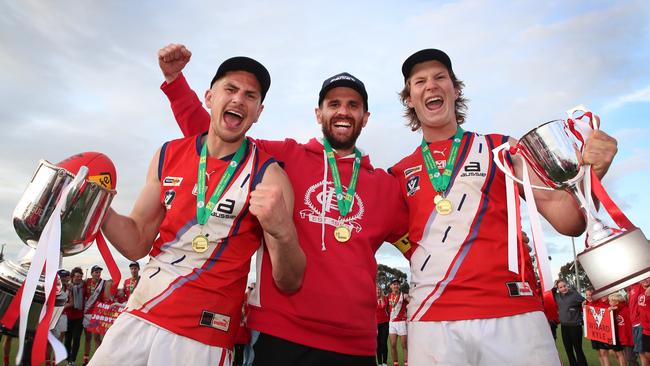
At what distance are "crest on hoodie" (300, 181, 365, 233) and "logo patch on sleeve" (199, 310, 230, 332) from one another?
89 centimetres

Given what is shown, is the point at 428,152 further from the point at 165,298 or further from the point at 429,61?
the point at 165,298

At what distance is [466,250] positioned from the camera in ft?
9.98

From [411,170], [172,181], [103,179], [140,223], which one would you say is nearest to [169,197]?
[172,181]

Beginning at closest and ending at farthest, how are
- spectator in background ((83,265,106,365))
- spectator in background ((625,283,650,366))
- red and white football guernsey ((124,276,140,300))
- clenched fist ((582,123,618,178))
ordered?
clenched fist ((582,123,618,178)) → spectator in background ((625,283,650,366)) → spectator in background ((83,265,106,365)) → red and white football guernsey ((124,276,140,300))

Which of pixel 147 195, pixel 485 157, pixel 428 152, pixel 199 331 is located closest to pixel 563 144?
pixel 485 157

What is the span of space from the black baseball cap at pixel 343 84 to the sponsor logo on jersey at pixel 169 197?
4.89 feet

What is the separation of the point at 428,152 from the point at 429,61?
30.7 inches

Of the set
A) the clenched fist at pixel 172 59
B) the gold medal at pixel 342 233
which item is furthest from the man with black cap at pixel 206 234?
the gold medal at pixel 342 233

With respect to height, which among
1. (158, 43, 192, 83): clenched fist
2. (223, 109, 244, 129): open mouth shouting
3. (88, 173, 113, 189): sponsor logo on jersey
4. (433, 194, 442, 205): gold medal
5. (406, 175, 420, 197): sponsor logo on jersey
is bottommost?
(88, 173, 113, 189): sponsor logo on jersey

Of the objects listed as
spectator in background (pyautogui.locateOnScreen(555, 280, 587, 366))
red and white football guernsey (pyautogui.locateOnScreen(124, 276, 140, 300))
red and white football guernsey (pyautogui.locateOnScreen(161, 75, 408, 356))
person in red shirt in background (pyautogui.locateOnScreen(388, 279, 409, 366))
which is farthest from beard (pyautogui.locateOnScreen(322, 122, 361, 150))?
red and white football guernsey (pyautogui.locateOnScreen(124, 276, 140, 300))

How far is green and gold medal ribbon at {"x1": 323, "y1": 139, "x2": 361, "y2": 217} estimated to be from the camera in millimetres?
3410

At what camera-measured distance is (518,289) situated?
9.62ft

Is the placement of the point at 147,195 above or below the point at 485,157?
below

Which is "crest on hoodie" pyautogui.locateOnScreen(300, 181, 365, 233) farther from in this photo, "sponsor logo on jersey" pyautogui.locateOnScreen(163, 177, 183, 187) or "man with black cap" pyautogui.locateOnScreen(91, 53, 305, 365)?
"sponsor logo on jersey" pyautogui.locateOnScreen(163, 177, 183, 187)
